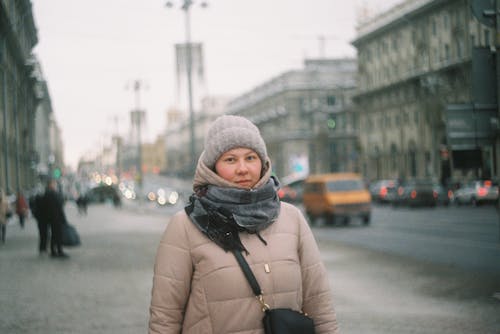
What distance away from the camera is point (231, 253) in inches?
134

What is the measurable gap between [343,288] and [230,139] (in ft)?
29.6

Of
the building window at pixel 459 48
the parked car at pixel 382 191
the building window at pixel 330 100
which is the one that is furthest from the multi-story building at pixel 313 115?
the parked car at pixel 382 191

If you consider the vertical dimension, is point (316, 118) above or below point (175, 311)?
above

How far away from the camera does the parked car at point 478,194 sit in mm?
44875

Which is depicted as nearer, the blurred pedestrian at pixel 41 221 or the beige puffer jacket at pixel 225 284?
the beige puffer jacket at pixel 225 284

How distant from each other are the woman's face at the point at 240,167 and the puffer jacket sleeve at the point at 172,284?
33 cm

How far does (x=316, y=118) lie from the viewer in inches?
4021

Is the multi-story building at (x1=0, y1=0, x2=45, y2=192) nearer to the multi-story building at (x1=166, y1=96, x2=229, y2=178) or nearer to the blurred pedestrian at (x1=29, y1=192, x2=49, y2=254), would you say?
the blurred pedestrian at (x1=29, y1=192, x2=49, y2=254)

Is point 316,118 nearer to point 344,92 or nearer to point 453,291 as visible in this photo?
point 344,92

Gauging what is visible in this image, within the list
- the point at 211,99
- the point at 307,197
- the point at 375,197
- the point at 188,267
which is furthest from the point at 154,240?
the point at 211,99

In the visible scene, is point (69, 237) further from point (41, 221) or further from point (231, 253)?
point (231, 253)

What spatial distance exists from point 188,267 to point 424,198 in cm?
4327

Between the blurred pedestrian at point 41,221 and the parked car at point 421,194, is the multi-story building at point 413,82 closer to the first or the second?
the parked car at point 421,194

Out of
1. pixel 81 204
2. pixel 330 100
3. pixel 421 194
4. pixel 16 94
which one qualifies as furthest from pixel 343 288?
pixel 330 100
